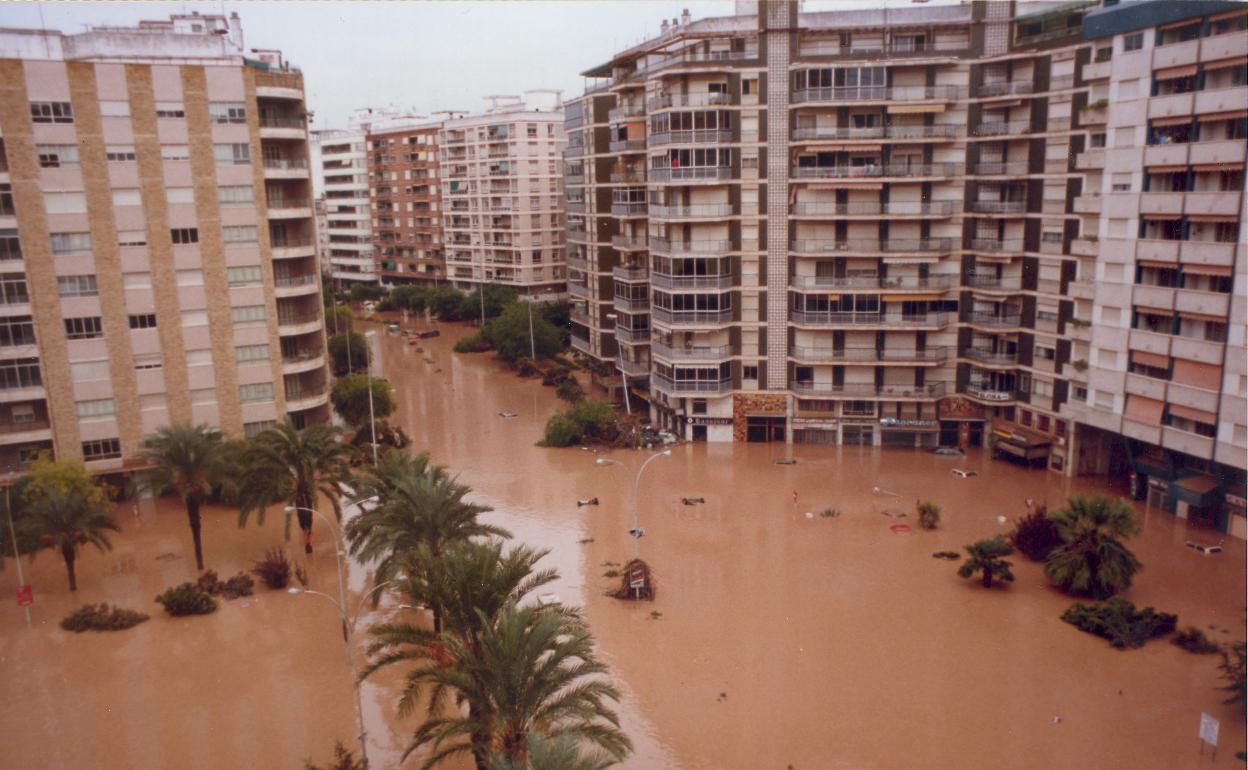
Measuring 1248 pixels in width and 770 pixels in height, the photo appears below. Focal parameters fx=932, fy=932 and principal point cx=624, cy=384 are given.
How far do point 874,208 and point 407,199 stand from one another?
76955mm

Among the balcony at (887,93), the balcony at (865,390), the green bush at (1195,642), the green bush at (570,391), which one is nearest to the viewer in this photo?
the green bush at (1195,642)

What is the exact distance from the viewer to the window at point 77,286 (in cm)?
4041

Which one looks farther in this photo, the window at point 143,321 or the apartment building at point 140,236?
the window at point 143,321

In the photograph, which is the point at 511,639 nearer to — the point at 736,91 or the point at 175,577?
the point at 175,577

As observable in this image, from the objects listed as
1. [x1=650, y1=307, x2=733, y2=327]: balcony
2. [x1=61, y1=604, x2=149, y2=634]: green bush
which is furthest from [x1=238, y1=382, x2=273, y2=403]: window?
[x1=650, y1=307, x2=733, y2=327]: balcony

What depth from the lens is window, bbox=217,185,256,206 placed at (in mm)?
42125

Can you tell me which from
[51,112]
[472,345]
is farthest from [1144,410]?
[472,345]

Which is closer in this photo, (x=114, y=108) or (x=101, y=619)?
(x=101, y=619)

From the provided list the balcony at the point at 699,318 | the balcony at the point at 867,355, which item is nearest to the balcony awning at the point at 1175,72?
the balcony at the point at 867,355

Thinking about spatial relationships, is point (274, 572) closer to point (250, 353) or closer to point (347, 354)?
point (250, 353)

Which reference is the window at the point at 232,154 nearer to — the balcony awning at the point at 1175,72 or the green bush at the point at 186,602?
the green bush at the point at 186,602

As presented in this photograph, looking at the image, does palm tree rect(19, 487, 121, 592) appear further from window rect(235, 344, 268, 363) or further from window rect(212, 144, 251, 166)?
window rect(212, 144, 251, 166)

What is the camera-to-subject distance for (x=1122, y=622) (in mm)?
28812

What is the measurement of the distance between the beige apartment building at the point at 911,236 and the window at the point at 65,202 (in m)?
26.8
